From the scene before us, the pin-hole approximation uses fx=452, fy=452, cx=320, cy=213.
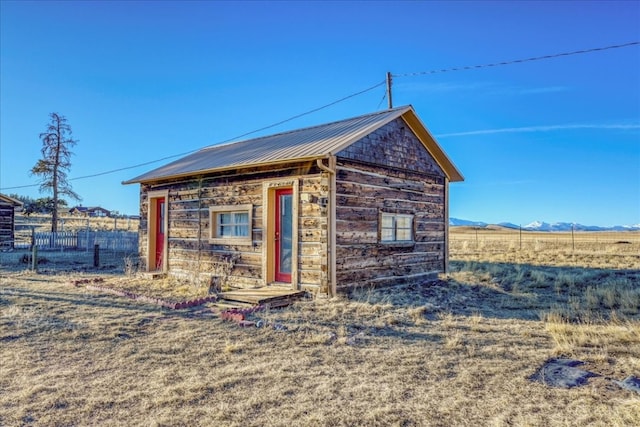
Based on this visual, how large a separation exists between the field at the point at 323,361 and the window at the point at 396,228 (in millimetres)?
1701

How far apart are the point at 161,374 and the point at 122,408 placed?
903mm

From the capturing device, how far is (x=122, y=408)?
414 centimetres

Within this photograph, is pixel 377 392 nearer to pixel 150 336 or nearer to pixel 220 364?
pixel 220 364

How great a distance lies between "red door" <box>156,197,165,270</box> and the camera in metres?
14.0

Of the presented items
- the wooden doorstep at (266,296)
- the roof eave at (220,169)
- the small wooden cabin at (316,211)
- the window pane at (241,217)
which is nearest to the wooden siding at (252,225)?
the small wooden cabin at (316,211)

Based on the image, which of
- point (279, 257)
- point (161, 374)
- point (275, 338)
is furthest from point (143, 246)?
point (161, 374)

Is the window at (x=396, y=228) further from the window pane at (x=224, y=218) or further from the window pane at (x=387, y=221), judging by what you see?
the window pane at (x=224, y=218)

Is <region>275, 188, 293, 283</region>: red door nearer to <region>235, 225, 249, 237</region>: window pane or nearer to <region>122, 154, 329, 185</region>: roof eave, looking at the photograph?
<region>122, 154, 329, 185</region>: roof eave

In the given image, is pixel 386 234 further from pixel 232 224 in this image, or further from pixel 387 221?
pixel 232 224

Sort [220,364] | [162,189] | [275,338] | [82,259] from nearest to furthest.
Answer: [220,364]
[275,338]
[162,189]
[82,259]

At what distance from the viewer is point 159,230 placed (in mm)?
14164

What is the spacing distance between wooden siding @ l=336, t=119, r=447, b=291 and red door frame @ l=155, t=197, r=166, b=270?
21.9 ft

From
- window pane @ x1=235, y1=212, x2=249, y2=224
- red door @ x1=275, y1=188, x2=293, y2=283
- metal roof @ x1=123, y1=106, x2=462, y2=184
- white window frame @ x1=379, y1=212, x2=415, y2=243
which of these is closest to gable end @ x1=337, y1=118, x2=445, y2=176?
metal roof @ x1=123, y1=106, x2=462, y2=184

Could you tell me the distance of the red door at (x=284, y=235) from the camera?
10398 millimetres
